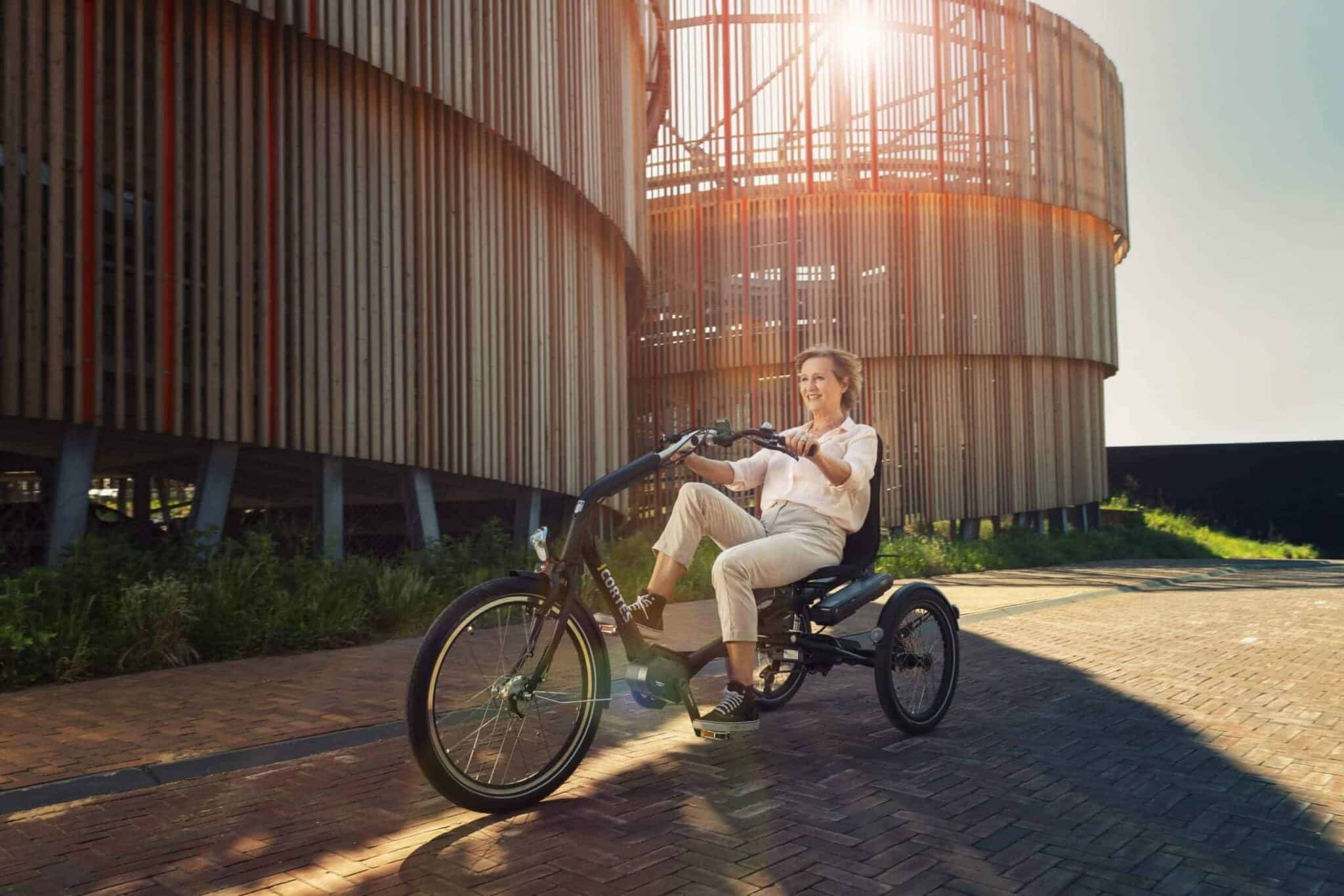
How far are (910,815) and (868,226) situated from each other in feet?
49.6

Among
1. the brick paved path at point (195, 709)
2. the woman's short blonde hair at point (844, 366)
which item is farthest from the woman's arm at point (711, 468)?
the brick paved path at point (195, 709)

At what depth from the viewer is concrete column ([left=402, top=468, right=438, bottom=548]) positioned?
10266mm

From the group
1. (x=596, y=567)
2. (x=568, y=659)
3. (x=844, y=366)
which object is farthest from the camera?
(x=844, y=366)

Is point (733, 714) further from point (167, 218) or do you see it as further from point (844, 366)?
point (167, 218)

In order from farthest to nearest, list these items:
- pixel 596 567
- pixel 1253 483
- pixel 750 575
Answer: pixel 1253 483
pixel 750 575
pixel 596 567

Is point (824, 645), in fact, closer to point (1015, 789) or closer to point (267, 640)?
point (1015, 789)

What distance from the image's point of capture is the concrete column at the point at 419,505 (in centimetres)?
1027

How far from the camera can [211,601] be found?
7.06 meters

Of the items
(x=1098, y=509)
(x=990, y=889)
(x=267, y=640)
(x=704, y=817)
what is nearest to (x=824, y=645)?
(x=704, y=817)

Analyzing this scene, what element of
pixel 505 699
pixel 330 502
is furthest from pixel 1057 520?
pixel 505 699

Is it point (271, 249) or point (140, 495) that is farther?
point (140, 495)

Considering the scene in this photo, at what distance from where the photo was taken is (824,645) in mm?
4938

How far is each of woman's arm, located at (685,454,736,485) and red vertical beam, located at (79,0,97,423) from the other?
15.1 ft

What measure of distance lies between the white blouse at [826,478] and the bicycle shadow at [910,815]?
1052mm
